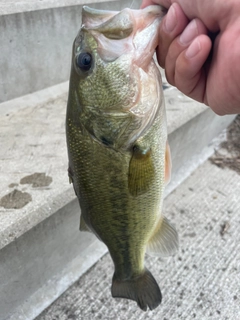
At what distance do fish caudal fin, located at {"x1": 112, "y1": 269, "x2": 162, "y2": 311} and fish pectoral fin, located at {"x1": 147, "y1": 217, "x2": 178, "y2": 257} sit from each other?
0.15m

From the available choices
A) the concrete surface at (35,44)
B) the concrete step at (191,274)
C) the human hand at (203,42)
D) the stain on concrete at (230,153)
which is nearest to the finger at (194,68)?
the human hand at (203,42)

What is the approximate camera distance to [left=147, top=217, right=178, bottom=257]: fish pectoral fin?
5.19 feet

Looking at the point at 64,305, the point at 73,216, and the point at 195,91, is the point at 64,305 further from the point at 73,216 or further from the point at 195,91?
the point at 195,91

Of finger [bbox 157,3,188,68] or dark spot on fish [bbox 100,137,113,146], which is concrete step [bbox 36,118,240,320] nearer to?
dark spot on fish [bbox 100,137,113,146]

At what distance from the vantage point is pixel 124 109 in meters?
1.27

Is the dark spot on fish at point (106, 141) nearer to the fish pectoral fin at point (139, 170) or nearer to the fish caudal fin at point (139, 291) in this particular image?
the fish pectoral fin at point (139, 170)

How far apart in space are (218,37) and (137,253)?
0.88 meters

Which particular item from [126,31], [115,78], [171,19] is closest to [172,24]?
[171,19]

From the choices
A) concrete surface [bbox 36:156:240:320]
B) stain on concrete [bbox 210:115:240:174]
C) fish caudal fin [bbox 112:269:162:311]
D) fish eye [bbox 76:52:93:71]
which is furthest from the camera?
stain on concrete [bbox 210:115:240:174]

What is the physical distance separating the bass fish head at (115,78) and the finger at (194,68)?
0.09 metres

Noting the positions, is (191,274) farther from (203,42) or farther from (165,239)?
(203,42)

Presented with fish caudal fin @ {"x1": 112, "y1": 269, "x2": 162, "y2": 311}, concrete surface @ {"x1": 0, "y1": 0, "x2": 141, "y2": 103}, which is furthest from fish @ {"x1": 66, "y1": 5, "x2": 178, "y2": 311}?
concrete surface @ {"x1": 0, "y1": 0, "x2": 141, "y2": 103}

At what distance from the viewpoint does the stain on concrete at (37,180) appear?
185 cm

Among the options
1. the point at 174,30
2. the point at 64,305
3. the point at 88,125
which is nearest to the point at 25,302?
the point at 64,305
